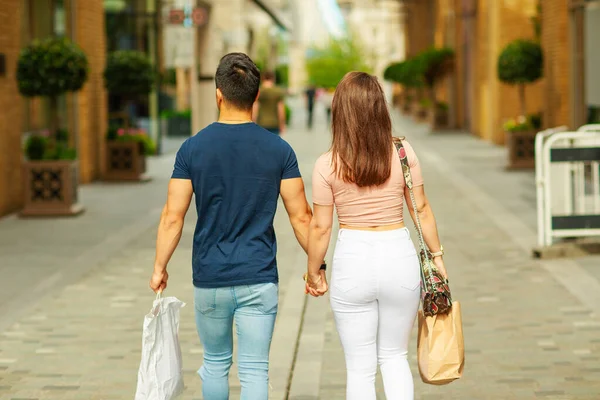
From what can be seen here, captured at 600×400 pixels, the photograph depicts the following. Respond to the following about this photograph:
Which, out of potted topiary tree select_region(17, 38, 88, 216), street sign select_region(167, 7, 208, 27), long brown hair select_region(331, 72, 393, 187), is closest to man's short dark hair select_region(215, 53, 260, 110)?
long brown hair select_region(331, 72, 393, 187)

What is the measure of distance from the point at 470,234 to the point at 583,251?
1882 millimetres

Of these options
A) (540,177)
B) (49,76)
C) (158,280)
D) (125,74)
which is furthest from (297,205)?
(125,74)

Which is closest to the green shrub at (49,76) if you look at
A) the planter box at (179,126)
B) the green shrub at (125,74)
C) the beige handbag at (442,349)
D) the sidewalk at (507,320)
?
the green shrub at (125,74)

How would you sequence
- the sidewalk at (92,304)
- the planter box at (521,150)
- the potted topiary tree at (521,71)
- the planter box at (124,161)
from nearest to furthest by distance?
the sidewalk at (92,304) → the planter box at (124,161) → the planter box at (521,150) → the potted topiary tree at (521,71)

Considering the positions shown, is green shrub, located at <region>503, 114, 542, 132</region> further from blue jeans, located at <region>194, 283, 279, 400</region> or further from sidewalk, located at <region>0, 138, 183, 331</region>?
blue jeans, located at <region>194, 283, 279, 400</region>

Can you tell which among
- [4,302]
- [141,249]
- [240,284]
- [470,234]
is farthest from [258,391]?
[470,234]

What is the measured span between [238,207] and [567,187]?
22.9ft

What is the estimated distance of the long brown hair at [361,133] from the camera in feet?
14.6

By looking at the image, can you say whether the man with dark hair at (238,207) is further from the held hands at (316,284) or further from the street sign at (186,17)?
the street sign at (186,17)

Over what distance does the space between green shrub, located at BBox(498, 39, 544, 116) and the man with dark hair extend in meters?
18.7

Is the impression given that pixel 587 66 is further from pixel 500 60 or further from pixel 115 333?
pixel 115 333

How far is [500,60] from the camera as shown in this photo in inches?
913

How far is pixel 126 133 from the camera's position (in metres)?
20.5

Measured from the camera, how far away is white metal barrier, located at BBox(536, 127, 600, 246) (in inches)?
425
